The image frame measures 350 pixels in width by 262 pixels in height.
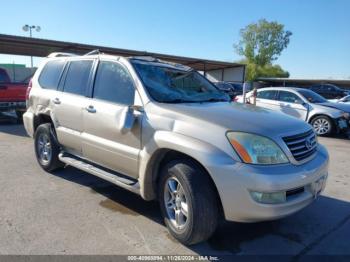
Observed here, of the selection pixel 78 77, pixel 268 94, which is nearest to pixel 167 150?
pixel 78 77

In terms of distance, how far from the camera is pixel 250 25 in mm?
75062

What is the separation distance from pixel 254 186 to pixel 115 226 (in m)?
1.71

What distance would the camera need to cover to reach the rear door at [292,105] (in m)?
11.0

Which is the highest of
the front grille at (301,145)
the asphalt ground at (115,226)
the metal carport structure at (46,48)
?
the metal carport structure at (46,48)

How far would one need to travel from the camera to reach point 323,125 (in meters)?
10.7

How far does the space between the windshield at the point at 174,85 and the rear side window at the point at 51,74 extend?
174cm

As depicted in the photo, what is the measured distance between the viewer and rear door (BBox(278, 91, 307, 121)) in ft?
36.0

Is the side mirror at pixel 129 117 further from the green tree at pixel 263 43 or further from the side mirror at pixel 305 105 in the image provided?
the green tree at pixel 263 43

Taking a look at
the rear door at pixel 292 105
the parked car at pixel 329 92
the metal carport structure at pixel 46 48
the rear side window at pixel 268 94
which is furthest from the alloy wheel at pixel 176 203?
the parked car at pixel 329 92

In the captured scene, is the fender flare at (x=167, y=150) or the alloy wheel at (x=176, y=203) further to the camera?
the alloy wheel at (x=176, y=203)

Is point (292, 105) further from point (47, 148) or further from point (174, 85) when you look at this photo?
point (47, 148)

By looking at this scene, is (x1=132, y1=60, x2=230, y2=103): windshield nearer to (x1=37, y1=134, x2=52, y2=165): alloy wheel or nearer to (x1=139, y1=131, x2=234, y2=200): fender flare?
(x1=139, y1=131, x2=234, y2=200): fender flare

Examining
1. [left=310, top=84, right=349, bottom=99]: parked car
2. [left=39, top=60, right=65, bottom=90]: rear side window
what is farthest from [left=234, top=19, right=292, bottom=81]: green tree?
[left=39, top=60, right=65, bottom=90]: rear side window

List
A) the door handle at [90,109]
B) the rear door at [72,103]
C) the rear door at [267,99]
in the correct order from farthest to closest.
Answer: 1. the rear door at [267,99]
2. the rear door at [72,103]
3. the door handle at [90,109]
